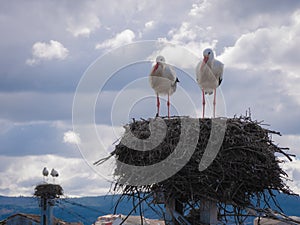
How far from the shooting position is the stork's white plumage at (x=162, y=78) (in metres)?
15.6

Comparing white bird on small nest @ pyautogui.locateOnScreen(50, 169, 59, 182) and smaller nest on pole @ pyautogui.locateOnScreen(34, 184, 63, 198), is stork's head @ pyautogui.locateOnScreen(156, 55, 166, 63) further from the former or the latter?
white bird on small nest @ pyautogui.locateOnScreen(50, 169, 59, 182)

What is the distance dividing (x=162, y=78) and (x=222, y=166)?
21.9 ft

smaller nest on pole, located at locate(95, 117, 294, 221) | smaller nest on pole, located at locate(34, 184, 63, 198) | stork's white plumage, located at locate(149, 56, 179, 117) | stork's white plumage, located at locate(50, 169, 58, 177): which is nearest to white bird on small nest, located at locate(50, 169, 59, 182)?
stork's white plumage, located at locate(50, 169, 58, 177)

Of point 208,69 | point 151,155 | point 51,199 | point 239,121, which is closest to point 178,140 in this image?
point 151,155

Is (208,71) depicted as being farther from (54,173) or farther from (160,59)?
(54,173)

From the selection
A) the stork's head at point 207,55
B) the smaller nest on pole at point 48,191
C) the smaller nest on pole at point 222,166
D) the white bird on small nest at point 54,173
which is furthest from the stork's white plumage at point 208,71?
the white bird on small nest at point 54,173

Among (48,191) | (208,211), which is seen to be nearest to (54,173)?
(48,191)

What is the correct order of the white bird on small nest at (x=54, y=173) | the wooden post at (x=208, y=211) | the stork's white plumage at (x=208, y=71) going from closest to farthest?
the wooden post at (x=208, y=211) < the stork's white plumage at (x=208, y=71) < the white bird on small nest at (x=54, y=173)

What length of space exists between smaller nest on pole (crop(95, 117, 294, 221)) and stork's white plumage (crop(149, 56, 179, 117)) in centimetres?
536

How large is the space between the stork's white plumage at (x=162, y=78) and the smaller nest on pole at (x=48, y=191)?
11.5m

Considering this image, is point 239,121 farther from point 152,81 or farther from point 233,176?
point 152,81

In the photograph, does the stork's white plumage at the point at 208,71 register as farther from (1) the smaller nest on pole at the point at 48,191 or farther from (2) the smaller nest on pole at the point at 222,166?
(1) the smaller nest on pole at the point at 48,191

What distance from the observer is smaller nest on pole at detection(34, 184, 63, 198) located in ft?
83.8

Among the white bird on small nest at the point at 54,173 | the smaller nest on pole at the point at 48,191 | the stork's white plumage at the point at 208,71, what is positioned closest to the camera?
the stork's white plumage at the point at 208,71
